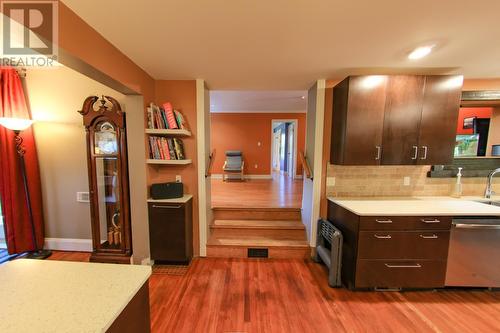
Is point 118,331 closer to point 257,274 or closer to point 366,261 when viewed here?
point 257,274

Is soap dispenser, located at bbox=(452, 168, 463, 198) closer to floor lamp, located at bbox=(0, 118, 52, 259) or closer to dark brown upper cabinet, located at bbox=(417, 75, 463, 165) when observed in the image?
dark brown upper cabinet, located at bbox=(417, 75, 463, 165)

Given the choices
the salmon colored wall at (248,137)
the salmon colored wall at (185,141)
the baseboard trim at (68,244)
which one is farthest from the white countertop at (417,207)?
the salmon colored wall at (248,137)

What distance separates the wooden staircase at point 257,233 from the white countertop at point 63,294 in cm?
181

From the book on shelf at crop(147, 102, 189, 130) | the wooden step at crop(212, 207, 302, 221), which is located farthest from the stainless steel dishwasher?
the book on shelf at crop(147, 102, 189, 130)

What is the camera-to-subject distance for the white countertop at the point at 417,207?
6.16ft

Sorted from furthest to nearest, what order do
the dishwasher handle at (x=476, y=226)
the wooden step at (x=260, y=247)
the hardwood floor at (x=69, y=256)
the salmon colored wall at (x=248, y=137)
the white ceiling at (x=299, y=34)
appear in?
the salmon colored wall at (x=248, y=137) < the wooden step at (x=260, y=247) < the hardwood floor at (x=69, y=256) < the dishwasher handle at (x=476, y=226) < the white ceiling at (x=299, y=34)

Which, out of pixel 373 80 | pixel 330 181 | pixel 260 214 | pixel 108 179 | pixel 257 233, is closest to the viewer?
pixel 373 80

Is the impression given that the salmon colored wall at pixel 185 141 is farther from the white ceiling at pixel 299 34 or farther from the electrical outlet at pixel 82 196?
the electrical outlet at pixel 82 196

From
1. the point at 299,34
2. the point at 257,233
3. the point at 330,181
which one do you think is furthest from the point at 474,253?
the point at 299,34

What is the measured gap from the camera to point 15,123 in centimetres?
220

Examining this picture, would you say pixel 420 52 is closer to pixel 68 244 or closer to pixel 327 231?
pixel 327 231

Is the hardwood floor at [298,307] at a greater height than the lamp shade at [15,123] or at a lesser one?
lesser

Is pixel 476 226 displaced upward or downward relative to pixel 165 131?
downward

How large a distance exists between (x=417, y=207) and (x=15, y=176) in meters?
A: 4.74
